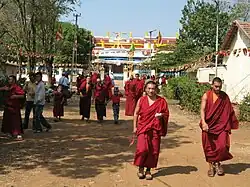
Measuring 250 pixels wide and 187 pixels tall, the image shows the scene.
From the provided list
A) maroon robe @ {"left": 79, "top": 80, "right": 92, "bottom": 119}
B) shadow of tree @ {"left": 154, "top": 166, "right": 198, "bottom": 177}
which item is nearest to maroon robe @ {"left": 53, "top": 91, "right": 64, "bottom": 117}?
maroon robe @ {"left": 79, "top": 80, "right": 92, "bottom": 119}

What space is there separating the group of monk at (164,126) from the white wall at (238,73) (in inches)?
596

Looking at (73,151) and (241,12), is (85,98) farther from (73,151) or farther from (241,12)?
(241,12)

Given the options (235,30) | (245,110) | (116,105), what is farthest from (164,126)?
(235,30)

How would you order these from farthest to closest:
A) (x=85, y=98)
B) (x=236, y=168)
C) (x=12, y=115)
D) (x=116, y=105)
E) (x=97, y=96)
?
(x=85, y=98)
(x=97, y=96)
(x=116, y=105)
(x=12, y=115)
(x=236, y=168)

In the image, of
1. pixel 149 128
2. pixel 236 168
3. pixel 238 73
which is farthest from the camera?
pixel 238 73

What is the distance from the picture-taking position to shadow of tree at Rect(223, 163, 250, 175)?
780 centimetres

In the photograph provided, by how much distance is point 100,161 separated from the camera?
28.1 ft

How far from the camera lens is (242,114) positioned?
15.4m

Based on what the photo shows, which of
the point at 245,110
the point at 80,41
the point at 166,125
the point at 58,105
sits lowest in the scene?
the point at 245,110

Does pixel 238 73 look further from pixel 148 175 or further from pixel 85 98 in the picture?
→ pixel 148 175

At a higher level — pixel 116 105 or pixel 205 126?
pixel 205 126

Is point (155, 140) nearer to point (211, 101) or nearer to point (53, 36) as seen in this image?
point (211, 101)

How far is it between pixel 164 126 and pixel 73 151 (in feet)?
9.42

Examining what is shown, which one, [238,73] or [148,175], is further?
[238,73]
